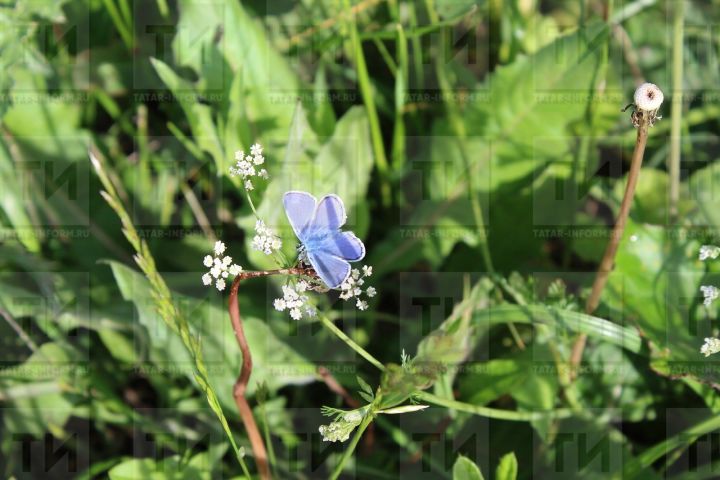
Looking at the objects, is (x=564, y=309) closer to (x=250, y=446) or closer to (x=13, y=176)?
(x=250, y=446)

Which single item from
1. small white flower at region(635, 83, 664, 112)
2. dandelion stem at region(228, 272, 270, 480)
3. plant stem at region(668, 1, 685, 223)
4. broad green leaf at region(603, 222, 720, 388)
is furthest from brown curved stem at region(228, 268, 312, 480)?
plant stem at region(668, 1, 685, 223)

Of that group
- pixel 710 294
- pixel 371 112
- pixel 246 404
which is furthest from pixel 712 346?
pixel 371 112

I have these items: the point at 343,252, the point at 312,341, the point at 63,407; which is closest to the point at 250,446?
the point at 312,341

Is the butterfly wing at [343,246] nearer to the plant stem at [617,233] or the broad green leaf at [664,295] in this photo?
the plant stem at [617,233]

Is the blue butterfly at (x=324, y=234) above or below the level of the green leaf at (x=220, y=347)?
above

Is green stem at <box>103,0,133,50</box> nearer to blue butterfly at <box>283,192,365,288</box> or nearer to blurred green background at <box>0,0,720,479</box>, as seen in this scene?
blurred green background at <box>0,0,720,479</box>

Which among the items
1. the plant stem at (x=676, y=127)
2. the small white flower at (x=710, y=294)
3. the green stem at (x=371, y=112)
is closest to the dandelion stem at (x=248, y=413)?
the green stem at (x=371, y=112)
